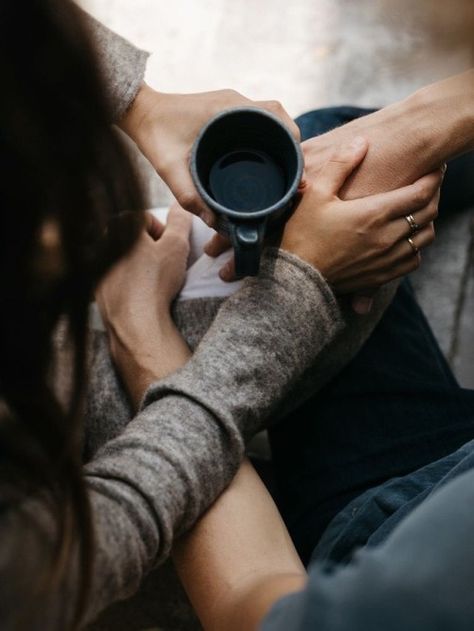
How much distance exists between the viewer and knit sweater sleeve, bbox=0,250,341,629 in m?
0.66

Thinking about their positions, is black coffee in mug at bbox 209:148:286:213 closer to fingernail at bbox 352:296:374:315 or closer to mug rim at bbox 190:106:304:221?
mug rim at bbox 190:106:304:221

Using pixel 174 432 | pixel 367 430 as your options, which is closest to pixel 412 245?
Answer: pixel 367 430

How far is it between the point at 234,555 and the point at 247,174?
391 mm

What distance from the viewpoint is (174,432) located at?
28.4 inches

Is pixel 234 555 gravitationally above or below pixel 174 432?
below

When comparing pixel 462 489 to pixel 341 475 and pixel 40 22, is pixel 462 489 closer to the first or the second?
pixel 341 475

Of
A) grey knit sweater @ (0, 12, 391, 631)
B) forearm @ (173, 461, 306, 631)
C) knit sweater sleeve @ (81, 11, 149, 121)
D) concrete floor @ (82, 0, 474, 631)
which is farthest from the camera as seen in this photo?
concrete floor @ (82, 0, 474, 631)

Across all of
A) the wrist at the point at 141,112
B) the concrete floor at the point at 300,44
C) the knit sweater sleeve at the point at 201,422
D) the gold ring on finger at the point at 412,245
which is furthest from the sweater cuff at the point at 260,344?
the concrete floor at the point at 300,44

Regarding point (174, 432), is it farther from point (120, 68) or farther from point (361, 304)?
point (120, 68)

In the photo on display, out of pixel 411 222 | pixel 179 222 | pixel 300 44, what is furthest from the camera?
pixel 300 44

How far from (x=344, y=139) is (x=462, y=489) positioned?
520mm

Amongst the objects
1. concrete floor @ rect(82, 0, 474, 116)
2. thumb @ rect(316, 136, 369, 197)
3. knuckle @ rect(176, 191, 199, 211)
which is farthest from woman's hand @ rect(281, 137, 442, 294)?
concrete floor @ rect(82, 0, 474, 116)

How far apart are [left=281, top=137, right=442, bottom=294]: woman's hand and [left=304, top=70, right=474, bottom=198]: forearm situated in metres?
0.02

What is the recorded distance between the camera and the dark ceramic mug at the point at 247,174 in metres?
0.73
